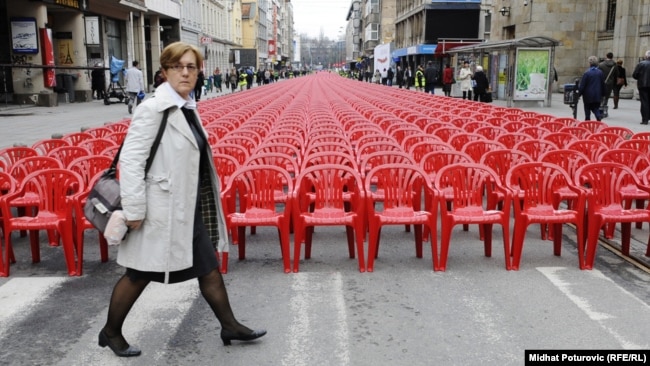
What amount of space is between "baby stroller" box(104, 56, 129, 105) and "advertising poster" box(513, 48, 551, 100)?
714 inches

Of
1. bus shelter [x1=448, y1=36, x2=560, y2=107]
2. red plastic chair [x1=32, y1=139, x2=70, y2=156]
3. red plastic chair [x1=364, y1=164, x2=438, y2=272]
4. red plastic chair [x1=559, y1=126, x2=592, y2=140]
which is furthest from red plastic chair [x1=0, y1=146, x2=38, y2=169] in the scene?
bus shelter [x1=448, y1=36, x2=560, y2=107]

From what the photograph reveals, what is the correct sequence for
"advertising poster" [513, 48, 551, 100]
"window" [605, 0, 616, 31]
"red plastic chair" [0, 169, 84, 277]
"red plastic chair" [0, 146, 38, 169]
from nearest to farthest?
1. "red plastic chair" [0, 169, 84, 277]
2. "red plastic chair" [0, 146, 38, 169]
3. "advertising poster" [513, 48, 551, 100]
4. "window" [605, 0, 616, 31]

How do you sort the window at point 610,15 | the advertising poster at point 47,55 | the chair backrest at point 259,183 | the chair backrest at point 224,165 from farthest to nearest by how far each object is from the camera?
the window at point 610,15 → the advertising poster at point 47,55 → the chair backrest at point 224,165 → the chair backrest at point 259,183

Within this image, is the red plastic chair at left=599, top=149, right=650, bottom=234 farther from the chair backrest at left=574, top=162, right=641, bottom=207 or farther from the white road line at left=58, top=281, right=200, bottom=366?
the white road line at left=58, top=281, right=200, bottom=366

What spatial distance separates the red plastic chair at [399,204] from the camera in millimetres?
5988

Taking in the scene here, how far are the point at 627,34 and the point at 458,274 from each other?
2747 centimetres

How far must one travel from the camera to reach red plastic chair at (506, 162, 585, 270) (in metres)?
6.02

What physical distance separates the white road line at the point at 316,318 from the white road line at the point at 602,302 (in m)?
1.82

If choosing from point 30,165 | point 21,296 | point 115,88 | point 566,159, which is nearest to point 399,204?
point 566,159

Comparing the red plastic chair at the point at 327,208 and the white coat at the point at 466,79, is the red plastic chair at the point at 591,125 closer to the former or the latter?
the red plastic chair at the point at 327,208

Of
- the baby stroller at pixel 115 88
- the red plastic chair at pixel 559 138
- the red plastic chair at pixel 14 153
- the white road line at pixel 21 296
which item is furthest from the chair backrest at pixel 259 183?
the baby stroller at pixel 115 88

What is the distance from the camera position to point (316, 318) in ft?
15.8

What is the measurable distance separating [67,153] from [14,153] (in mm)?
680

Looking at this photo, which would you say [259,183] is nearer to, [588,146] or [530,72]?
[588,146]
